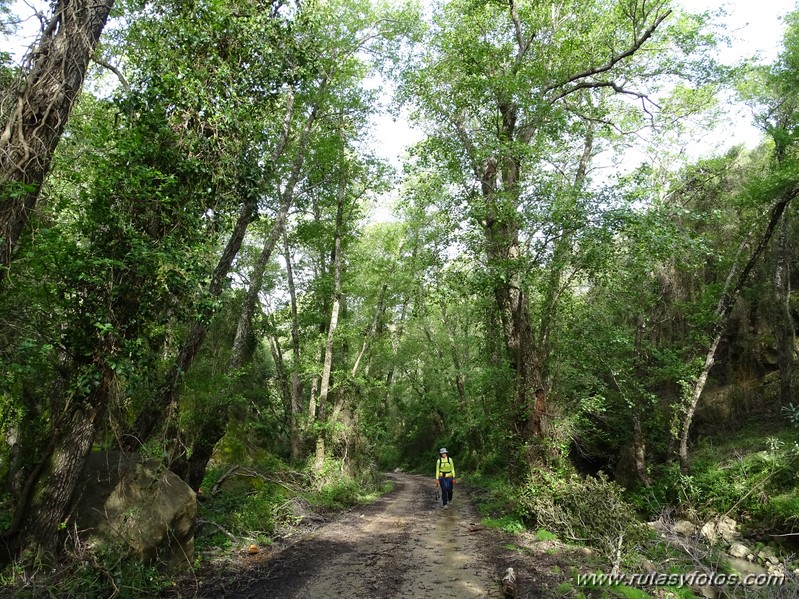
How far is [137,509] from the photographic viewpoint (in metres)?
6.04

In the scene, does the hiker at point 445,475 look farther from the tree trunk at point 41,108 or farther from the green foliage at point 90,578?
the tree trunk at point 41,108

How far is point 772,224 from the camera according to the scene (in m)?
11.9

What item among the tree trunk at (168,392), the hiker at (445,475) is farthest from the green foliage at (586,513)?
the tree trunk at (168,392)

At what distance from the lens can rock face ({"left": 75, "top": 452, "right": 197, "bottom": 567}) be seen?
18.9 ft

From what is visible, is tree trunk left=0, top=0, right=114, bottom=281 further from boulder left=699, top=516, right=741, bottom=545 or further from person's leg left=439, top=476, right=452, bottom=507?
boulder left=699, top=516, right=741, bottom=545

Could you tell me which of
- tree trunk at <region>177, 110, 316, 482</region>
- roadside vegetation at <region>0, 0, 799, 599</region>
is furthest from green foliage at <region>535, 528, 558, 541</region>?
tree trunk at <region>177, 110, 316, 482</region>

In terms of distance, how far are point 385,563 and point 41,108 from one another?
806cm

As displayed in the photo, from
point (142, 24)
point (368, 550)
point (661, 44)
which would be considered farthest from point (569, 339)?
point (142, 24)

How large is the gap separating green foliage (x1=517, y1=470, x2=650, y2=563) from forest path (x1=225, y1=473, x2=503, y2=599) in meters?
1.29

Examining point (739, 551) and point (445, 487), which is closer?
point (739, 551)

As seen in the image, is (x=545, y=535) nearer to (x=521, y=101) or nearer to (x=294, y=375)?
(x=521, y=101)

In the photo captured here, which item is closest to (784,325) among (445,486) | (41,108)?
(445,486)

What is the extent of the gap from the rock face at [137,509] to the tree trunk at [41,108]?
126 inches

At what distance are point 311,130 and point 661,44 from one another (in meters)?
10.4
